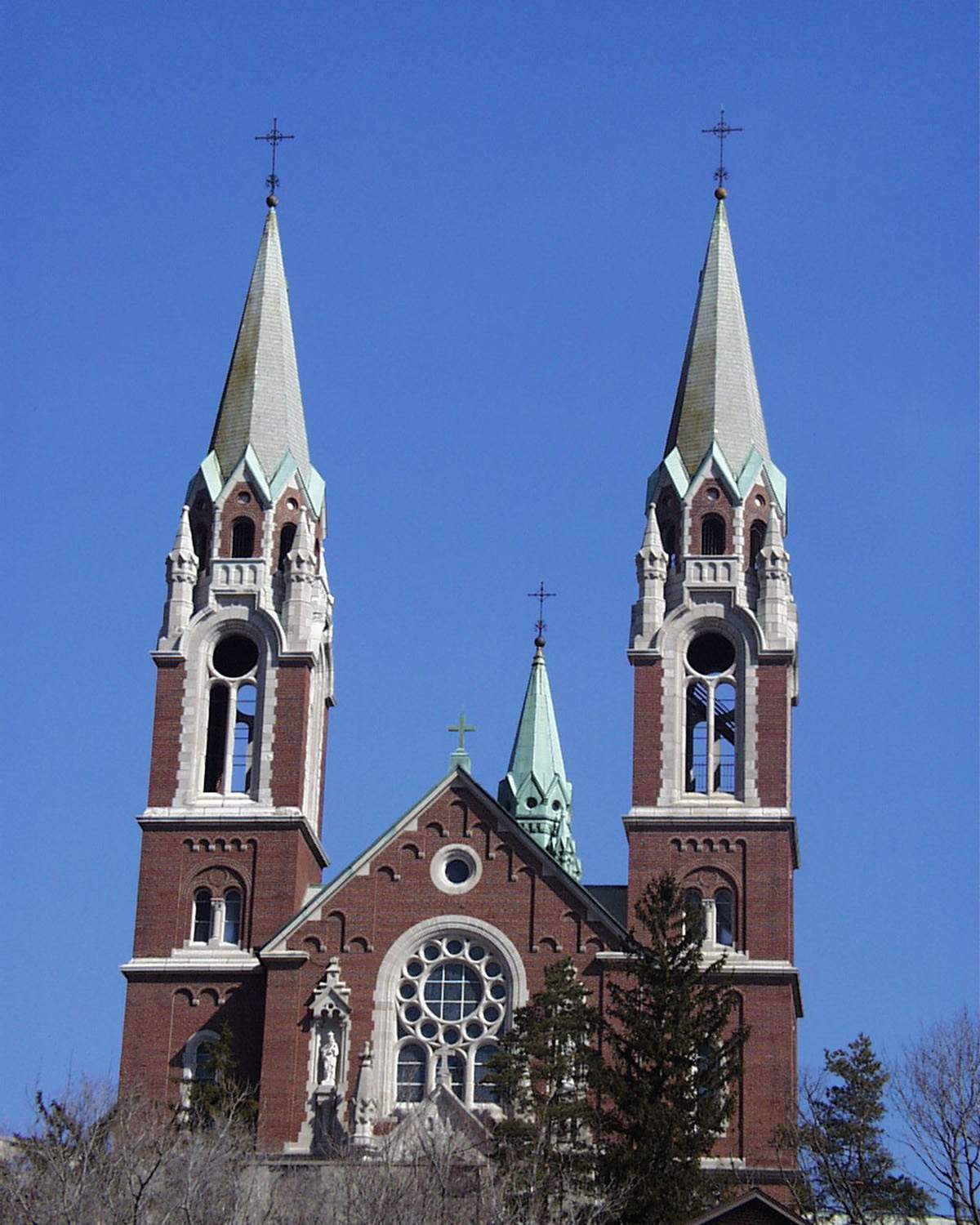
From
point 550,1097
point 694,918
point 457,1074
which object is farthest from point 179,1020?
point 694,918

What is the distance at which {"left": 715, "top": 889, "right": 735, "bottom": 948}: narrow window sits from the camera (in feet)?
241

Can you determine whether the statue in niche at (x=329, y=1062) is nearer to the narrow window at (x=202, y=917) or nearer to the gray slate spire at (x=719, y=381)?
the narrow window at (x=202, y=917)

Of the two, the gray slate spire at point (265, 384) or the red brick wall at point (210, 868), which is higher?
the gray slate spire at point (265, 384)

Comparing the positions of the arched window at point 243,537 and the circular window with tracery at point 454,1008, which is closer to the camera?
the circular window with tracery at point 454,1008

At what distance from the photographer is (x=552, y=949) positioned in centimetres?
7300

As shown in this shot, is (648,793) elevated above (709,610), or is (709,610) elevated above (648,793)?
(709,610)

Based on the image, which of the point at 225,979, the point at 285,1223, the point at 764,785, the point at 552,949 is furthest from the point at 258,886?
the point at 285,1223

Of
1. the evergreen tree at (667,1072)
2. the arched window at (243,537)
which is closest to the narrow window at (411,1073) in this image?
the evergreen tree at (667,1072)

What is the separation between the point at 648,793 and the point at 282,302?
17.3 meters

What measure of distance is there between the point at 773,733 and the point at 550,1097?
489 inches

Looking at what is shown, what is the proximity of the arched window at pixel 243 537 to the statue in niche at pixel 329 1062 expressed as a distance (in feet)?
42.5

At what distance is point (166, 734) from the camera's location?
2997 inches

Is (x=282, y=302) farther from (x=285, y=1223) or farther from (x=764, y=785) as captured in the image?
(x=285, y=1223)

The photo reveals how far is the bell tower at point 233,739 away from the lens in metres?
73.8
